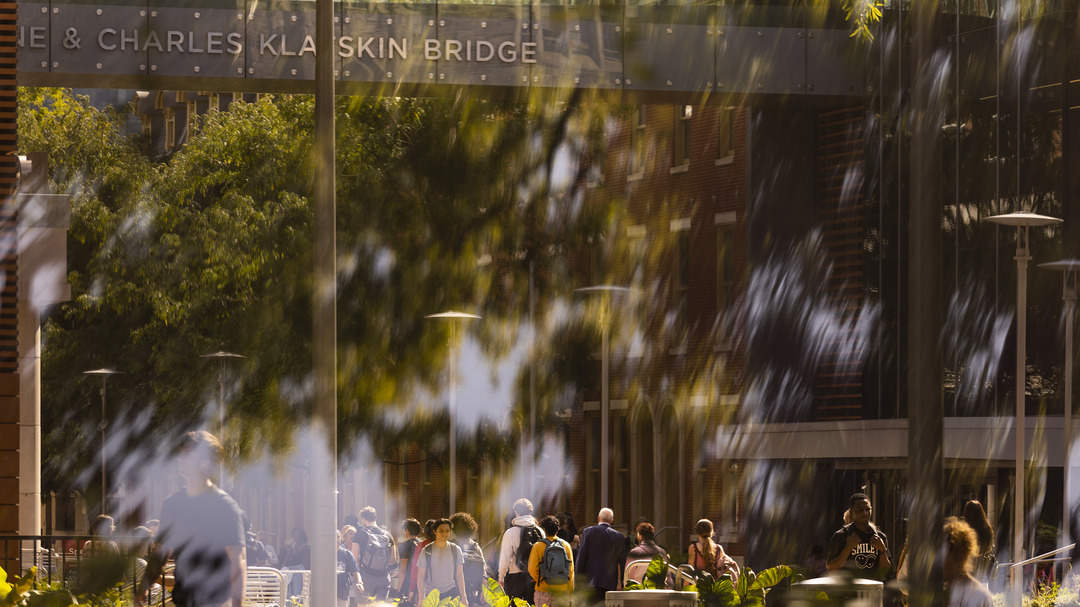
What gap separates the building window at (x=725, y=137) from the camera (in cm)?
3612

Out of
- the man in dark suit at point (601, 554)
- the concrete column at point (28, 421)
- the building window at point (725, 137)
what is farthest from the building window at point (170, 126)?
the man in dark suit at point (601, 554)

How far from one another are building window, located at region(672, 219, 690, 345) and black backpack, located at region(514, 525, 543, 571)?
22972mm

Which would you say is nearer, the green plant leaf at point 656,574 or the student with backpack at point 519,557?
the green plant leaf at point 656,574

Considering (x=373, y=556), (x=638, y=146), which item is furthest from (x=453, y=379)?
(x=373, y=556)

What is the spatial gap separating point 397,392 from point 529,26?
11545 millimetres

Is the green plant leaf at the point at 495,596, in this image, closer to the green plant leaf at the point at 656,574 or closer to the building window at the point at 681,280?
the green plant leaf at the point at 656,574

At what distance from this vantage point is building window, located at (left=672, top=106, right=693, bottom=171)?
3834cm

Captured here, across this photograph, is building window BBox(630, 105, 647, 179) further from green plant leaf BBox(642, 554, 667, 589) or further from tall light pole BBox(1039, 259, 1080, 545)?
green plant leaf BBox(642, 554, 667, 589)

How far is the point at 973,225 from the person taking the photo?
1103 inches

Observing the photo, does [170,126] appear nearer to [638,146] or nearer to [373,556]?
[638,146]

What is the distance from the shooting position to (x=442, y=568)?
48.6 feet

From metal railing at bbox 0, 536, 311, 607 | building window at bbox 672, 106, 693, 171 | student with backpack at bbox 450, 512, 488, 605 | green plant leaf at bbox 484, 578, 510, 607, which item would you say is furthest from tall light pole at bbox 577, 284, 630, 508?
green plant leaf at bbox 484, 578, 510, 607

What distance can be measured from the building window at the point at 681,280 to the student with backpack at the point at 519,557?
74.6 ft

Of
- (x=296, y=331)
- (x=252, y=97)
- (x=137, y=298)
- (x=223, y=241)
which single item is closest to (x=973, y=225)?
(x=296, y=331)
